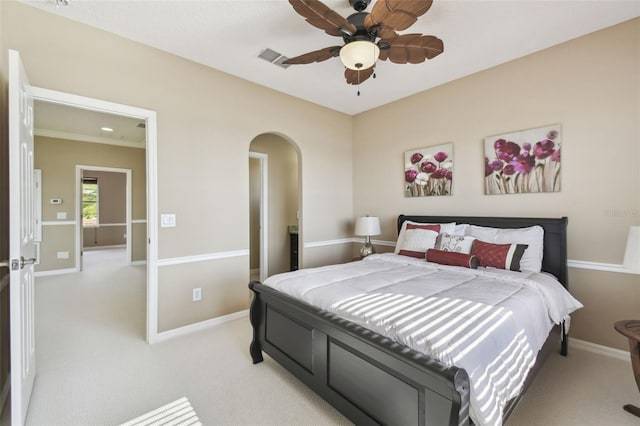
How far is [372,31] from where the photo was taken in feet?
6.52

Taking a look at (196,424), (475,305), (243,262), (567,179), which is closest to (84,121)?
(243,262)

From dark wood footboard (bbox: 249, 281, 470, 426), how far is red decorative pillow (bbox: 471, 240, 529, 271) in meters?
1.77

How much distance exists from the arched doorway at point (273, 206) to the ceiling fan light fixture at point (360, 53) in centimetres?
283

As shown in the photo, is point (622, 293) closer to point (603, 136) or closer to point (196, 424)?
point (603, 136)

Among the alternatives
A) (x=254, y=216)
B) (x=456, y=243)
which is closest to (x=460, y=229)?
(x=456, y=243)

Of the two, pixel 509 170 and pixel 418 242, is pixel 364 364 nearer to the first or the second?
pixel 418 242

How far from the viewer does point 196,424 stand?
1729 millimetres

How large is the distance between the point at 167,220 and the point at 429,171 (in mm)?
3213

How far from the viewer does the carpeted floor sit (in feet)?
5.92

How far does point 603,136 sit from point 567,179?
1.44ft

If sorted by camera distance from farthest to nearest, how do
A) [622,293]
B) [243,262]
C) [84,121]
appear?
1. [84,121]
2. [243,262]
3. [622,293]

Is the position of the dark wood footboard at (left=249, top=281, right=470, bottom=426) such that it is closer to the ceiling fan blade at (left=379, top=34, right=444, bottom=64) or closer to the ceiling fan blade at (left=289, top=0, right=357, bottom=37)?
the ceiling fan blade at (left=289, top=0, right=357, bottom=37)

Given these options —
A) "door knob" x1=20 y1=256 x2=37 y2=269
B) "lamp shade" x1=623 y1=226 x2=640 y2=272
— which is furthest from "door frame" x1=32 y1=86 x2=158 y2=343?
"lamp shade" x1=623 y1=226 x2=640 y2=272

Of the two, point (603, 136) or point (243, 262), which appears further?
point (243, 262)
